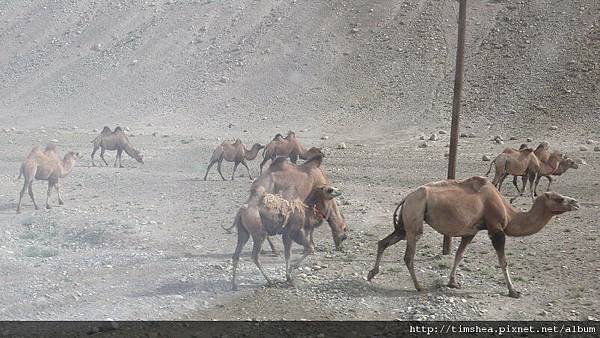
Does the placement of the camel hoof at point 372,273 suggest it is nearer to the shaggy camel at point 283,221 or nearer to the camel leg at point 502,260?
the shaggy camel at point 283,221

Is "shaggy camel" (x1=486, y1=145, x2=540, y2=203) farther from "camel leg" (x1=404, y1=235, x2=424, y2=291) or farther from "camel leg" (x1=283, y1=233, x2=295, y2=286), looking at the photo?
"camel leg" (x1=283, y1=233, x2=295, y2=286)

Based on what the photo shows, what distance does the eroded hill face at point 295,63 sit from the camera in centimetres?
4044

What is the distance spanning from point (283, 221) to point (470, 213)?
258 cm

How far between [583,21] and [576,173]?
79.3 feet

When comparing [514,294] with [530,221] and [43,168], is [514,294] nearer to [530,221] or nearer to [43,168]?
[530,221]

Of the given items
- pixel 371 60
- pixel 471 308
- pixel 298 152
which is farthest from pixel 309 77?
pixel 471 308

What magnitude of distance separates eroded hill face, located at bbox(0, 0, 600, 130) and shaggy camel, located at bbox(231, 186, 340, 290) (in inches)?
1074

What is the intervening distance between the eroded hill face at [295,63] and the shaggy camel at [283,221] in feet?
89.5

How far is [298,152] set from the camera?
854 inches

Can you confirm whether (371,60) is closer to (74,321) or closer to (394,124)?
(394,124)

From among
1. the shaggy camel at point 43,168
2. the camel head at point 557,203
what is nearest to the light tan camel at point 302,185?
the camel head at point 557,203

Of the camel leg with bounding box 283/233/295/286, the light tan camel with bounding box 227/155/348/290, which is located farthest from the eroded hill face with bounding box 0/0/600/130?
the camel leg with bounding box 283/233/295/286

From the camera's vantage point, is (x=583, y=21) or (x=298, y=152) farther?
(x=583, y=21)

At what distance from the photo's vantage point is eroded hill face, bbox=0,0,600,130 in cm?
4044
